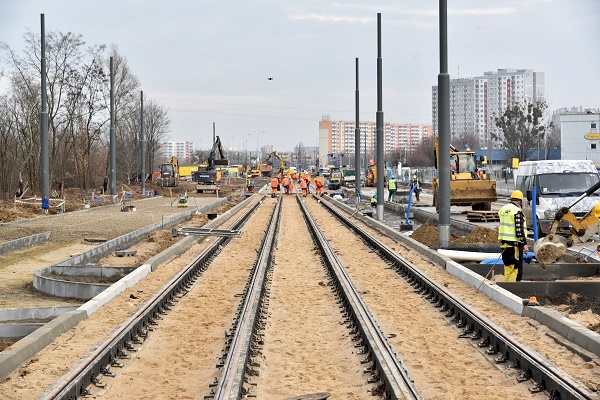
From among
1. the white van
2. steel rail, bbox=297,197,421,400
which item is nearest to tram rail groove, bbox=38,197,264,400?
steel rail, bbox=297,197,421,400

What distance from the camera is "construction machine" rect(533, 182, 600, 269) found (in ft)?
53.9

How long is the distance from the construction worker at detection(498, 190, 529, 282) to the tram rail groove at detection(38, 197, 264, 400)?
19.0 feet

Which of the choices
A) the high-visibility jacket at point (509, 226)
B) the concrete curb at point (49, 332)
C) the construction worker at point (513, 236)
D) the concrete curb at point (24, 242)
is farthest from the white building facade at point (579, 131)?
the concrete curb at point (49, 332)

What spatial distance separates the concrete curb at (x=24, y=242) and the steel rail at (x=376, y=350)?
1202 cm

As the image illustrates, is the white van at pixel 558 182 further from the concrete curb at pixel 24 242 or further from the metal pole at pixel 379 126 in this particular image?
the concrete curb at pixel 24 242

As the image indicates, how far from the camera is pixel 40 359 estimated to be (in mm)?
10055

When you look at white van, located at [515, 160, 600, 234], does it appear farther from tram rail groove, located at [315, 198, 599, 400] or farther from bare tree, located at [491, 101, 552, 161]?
bare tree, located at [491, 101, 552, 161]

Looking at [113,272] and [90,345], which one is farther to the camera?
[113,272]

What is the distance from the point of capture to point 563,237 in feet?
60.4

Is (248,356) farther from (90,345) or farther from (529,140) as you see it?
(529,140)

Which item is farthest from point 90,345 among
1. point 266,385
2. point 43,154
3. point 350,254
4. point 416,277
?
point 43,154

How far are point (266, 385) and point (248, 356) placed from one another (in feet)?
3.28

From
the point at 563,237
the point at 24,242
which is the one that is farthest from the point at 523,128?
the point at 563,237

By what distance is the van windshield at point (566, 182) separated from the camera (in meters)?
27.2
